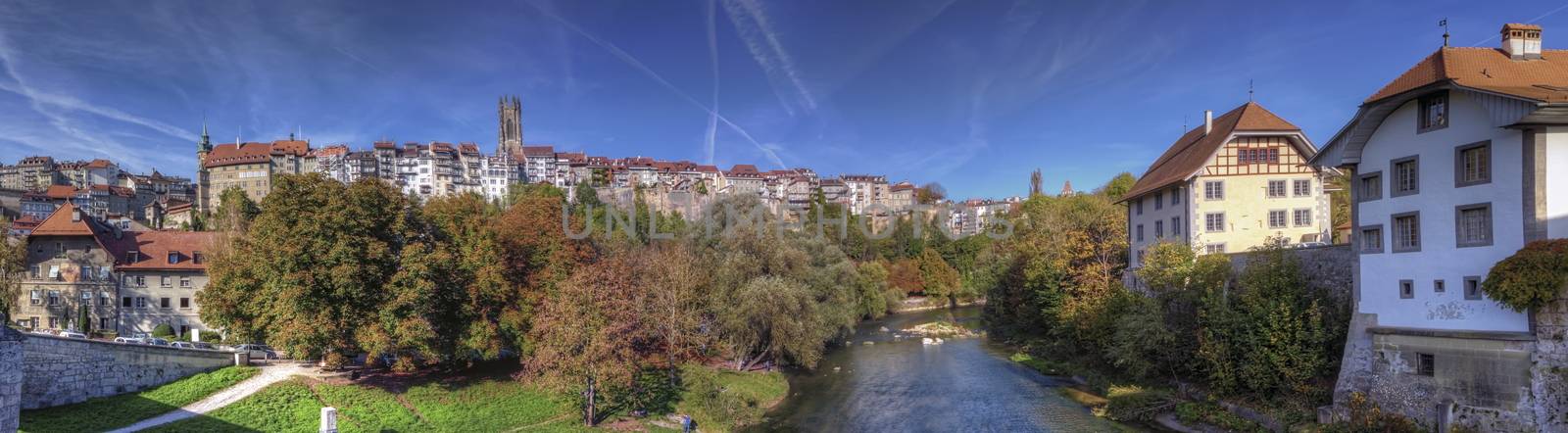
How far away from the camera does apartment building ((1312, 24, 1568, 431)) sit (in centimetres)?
1697

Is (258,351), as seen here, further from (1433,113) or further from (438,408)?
(1433,113)

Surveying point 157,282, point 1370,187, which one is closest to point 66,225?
point 157,282

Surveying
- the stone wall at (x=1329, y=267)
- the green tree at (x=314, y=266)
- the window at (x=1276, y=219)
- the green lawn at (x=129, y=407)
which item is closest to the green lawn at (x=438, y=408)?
the green tree at (x=314, y=266)

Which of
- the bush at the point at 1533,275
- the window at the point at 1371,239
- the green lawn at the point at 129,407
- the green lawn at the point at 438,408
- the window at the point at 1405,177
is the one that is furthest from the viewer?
the green lawn at the point at 438,408

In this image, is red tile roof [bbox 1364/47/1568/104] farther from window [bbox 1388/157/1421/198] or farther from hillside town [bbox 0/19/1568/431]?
window [bbox 1388/157/1421/198]

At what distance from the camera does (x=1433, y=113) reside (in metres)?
19.2

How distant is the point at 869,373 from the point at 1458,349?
24.5m

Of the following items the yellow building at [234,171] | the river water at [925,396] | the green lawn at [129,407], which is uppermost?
the yellow building at [234,171]

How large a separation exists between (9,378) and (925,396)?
2921 centimetres

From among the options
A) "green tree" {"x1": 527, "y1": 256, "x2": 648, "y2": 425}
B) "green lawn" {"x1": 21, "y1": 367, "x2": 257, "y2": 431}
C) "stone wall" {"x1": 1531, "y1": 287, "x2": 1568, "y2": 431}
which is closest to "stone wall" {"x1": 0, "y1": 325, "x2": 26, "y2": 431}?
"green lawn" {"x1": 21, "y1": 367, "x2": 257, "y2": 431}

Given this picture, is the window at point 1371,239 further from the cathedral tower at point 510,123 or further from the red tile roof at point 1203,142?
the cathedral tower at point 510,123

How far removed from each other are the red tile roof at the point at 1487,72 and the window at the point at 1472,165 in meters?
1.58

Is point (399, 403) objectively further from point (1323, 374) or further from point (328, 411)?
point (1323, 374)

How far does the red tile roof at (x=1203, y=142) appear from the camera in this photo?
32.5 metres
